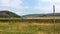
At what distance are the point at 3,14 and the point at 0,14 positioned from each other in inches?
40.4

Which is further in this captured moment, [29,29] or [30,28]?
[30,28]

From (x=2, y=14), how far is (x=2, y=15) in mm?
341

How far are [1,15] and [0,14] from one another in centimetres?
98

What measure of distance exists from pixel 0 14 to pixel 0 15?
0.43 metres

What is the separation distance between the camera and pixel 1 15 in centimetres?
5281

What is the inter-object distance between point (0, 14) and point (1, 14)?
1.07 m

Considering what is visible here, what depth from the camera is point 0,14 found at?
51875 millimetres

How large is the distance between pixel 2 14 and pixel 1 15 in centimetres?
40

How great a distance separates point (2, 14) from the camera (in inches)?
2087

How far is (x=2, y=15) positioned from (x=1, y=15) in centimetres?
46

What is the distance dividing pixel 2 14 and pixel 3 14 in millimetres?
461

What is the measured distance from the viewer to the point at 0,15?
2056 inches

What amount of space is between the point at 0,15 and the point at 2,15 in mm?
1070

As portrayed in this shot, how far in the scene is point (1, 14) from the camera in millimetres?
52938
